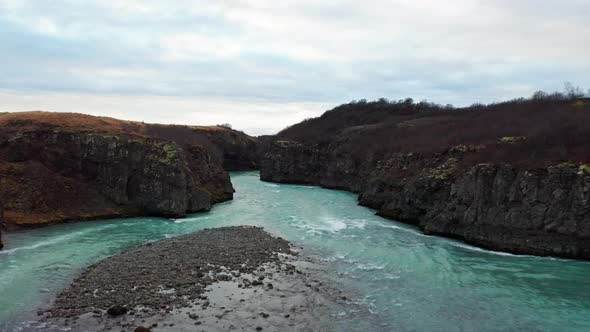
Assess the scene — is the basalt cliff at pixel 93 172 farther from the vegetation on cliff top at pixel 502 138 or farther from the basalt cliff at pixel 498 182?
the vegetation on cliff top at pixel 502 138

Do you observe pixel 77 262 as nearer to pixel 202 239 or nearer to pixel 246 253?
pixel 202 239

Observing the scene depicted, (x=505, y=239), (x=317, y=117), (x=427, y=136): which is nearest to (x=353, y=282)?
(x=505, y=239)

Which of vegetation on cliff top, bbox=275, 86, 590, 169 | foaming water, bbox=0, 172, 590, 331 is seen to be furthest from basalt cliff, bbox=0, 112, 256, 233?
vegetation on cliff top, bbox=275, 86, 590, 169

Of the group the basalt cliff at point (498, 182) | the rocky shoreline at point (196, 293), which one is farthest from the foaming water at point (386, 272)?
the basalt cliff at point (498, 182)

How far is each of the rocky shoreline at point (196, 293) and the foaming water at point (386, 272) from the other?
1794mm

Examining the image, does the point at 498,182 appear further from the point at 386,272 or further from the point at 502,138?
the point at 386,272

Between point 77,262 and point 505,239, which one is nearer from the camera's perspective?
point 77,262

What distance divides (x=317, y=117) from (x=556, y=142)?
151 m

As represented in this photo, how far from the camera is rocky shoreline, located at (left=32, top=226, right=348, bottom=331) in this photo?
75.2 ft

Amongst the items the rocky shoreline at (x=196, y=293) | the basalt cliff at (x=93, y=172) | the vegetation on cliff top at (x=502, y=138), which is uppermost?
the vegetation on cliff top at (x=502, y=138)

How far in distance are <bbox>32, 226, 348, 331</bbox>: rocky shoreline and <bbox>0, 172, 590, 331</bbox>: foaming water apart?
70.6 inches

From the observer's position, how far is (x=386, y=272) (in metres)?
32.5

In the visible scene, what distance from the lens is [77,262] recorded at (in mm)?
34094

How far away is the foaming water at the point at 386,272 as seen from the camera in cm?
2428
